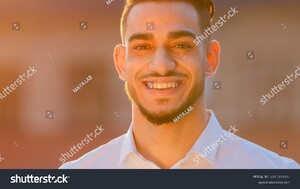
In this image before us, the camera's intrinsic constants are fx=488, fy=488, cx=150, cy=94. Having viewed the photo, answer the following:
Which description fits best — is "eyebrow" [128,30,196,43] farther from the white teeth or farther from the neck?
the neck

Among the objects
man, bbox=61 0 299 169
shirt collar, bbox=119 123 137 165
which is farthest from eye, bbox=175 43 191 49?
shirt collar, bbox=119 123 137 165

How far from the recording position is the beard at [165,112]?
2.95 metres

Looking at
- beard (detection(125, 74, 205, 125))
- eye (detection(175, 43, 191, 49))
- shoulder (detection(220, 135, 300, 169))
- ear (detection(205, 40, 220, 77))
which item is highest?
eye (detection(175, 43, 191, 49))

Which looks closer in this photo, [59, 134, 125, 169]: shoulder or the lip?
the lip

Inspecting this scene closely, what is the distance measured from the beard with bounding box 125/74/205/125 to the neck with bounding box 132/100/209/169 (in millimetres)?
29

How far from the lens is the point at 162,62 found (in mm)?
2889

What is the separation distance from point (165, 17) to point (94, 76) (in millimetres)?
591

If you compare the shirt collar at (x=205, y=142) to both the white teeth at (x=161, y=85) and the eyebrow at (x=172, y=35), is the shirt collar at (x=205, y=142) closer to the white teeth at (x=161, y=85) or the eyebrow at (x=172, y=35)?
the white teeth at (x=161, y=85)

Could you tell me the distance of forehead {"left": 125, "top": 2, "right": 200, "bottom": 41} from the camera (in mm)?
2889

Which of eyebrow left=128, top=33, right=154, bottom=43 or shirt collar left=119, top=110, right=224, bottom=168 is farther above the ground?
eyebrow left=128, top=33, right=154, bottom=43

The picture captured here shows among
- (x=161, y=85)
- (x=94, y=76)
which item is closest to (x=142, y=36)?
(x=161, y=85)

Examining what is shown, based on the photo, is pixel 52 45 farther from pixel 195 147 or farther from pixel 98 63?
pixel 195 147

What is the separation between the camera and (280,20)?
305cm
